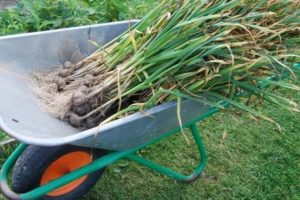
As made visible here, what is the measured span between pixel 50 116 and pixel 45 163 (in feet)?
0.65

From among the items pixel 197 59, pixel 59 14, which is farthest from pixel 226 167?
pixel 59 14

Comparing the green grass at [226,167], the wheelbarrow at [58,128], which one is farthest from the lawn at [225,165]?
the wheelbarrow at [58,128]

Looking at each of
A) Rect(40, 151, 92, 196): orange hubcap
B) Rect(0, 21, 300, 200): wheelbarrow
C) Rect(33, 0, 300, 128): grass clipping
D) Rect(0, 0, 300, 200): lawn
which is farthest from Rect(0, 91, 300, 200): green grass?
Rect(33, 0, 300, 128): grass clipping

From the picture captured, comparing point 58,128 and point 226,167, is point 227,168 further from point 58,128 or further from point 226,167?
point 58,128

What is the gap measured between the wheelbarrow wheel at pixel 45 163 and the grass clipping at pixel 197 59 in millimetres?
149

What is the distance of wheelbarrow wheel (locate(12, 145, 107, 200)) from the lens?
1508mm

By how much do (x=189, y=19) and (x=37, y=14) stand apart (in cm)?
134

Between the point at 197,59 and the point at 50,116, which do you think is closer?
the point at 197,59

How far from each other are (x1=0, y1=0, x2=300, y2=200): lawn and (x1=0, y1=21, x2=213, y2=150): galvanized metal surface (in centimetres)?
58

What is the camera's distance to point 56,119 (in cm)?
143

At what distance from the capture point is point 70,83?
1.57 meters

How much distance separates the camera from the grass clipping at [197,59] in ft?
4.21

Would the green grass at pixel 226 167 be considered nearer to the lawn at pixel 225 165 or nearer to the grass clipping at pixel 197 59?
the lawn at pixel 225 165

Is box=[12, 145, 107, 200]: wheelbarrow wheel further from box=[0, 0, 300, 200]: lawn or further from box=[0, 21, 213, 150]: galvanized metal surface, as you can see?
box=[0, 0, 300, 200]: lawn
